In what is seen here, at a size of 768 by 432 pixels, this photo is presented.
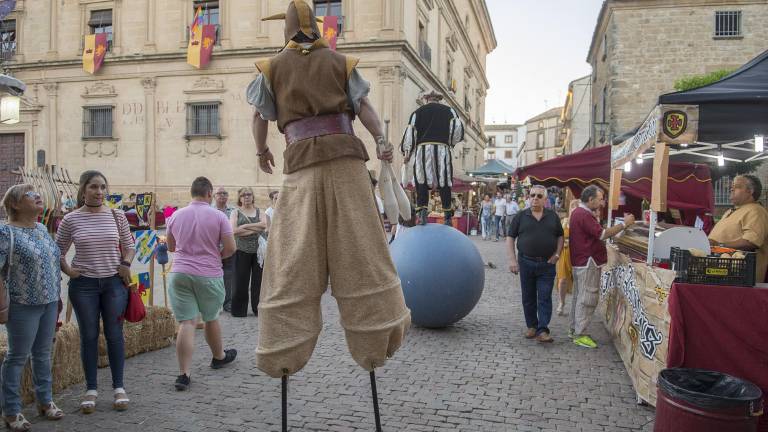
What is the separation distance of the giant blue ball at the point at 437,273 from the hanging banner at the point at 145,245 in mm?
3194

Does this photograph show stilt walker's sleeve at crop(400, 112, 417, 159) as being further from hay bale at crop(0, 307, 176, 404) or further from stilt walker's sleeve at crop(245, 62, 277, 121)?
stilt walker's sleeve at crop(245, 62, 277, 121)

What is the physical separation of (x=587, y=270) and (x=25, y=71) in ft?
102

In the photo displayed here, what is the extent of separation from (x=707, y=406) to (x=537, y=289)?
341cm

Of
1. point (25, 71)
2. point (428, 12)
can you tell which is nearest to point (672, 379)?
point (428, 12)

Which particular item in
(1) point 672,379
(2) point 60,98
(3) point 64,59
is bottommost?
(1) point 672,379

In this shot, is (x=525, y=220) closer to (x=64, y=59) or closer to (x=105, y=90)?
(x=105, y=90)

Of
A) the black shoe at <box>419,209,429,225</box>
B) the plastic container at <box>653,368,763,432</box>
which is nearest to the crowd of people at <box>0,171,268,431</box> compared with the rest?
the black shoe at <box>419,209,429,225</box>

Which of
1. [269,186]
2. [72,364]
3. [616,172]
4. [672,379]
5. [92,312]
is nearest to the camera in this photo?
[672,379]

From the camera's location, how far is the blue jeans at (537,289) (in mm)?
6648

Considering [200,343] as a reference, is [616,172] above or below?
above

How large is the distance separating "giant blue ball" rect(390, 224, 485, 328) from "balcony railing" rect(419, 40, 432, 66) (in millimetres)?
22870

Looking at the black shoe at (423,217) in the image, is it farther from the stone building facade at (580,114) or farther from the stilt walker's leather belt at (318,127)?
the stone building facade at (580,114)

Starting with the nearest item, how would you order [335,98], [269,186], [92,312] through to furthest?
[335,98] < [92,312] < [269,186]

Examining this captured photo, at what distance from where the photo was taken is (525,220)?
268 inches
